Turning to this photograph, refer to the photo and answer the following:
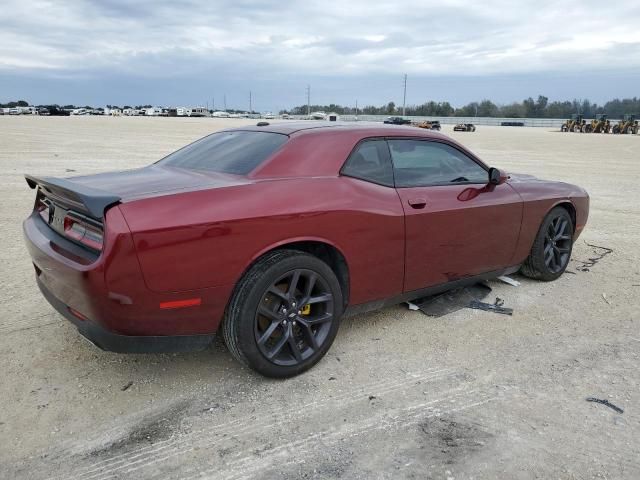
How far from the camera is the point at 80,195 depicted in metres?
2.64

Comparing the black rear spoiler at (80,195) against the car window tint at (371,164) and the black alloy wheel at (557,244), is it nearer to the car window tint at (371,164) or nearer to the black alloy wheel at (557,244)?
the car window tint at (371,164)

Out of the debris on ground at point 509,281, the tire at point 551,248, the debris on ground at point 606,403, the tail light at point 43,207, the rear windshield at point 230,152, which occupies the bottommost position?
the debris on ground at point 509,281

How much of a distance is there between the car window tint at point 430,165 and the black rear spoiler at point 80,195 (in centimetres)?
188

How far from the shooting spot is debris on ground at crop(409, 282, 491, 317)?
13.9 feet

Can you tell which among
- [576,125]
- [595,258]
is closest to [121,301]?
[595,258]

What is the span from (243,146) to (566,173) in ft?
43.1

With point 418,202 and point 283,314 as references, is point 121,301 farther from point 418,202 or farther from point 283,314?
point 418,202

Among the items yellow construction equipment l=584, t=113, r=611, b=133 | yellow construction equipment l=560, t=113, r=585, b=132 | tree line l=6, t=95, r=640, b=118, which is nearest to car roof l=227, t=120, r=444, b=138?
yellow construction equipment l=584, t=113, r=611, b=133

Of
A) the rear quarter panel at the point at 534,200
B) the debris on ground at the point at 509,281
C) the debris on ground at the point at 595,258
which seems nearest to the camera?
the rear quarter panel at the point at 534,200

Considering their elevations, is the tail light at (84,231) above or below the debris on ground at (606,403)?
above

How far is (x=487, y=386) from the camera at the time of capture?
310cm

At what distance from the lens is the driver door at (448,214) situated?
3.64m

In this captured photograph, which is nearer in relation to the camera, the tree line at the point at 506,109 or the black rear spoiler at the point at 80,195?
the black rear spoiler at the point at 80,195

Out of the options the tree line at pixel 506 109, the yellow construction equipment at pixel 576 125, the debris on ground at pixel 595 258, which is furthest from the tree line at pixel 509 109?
the debris on ground at pixel 595 258
